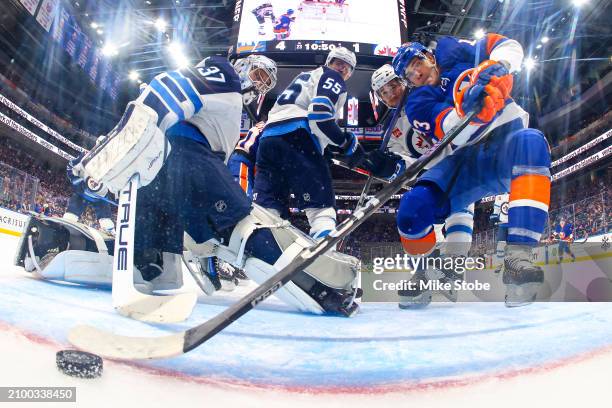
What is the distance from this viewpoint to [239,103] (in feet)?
4.61

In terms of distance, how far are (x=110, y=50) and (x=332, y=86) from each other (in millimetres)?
8531

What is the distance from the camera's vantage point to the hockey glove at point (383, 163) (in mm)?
2209

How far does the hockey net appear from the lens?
5.04 meters

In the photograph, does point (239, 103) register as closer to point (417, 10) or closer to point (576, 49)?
point (417, 10)

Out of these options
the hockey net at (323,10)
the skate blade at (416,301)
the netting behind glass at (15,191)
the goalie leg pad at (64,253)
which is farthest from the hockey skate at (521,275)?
the netting behind glass at (15,191)

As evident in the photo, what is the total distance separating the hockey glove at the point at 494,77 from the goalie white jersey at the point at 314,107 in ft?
2.91

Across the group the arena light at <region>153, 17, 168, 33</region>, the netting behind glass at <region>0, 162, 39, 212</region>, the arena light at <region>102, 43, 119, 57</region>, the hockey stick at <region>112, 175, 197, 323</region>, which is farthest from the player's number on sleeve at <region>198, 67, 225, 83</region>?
the arena light at <region>102, 43, 119, 57</region>

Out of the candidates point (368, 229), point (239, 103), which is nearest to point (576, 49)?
point (368, 229)

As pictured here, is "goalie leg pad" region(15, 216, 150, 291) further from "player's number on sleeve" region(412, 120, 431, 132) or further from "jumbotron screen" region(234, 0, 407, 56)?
"jumbotron screen" region(234, 0, 407, 56)

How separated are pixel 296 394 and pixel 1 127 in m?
7.40

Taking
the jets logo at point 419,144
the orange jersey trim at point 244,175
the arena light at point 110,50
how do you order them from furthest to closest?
the arena light at point 110,50
the orange jersey trim at point 244,175
the jets logo at point 419,144

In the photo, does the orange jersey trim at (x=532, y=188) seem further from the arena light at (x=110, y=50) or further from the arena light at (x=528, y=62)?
the arena light at (x=110, y=50)

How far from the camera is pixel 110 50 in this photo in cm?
888

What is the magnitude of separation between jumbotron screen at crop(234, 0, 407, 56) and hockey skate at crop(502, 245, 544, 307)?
13.3 ft
